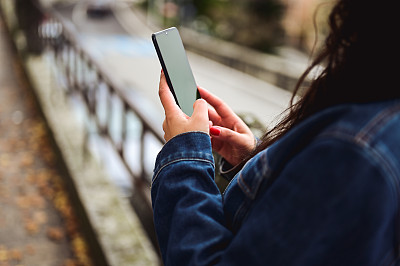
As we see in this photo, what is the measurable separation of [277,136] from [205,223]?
271 mm

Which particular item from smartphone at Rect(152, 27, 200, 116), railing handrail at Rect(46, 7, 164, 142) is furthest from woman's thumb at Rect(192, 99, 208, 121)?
railing handrail at Rect(46, 7, 164, 142)

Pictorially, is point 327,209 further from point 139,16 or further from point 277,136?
point 139,16

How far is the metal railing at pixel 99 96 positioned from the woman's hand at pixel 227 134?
1.08m

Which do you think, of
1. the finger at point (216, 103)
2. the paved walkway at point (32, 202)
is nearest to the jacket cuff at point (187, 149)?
the finger at point (216, 103)

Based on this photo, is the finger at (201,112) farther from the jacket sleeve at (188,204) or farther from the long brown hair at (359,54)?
the long brown hair at (359,54)

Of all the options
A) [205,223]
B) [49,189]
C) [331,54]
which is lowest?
[49,189]

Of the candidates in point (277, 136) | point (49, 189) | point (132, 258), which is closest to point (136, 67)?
point (49, 189)

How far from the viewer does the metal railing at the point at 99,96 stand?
10.8ft

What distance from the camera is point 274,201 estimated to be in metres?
0.88

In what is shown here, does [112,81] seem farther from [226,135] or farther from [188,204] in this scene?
[188,204]

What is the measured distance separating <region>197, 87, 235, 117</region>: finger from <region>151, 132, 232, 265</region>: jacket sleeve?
14.4 inches

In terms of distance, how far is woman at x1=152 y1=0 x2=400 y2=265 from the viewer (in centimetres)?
80

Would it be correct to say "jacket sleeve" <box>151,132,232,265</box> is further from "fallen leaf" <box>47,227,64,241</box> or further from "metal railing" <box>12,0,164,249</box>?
"fallen leaf" <box>47,227,64,241</box>

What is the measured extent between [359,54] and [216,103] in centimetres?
67
